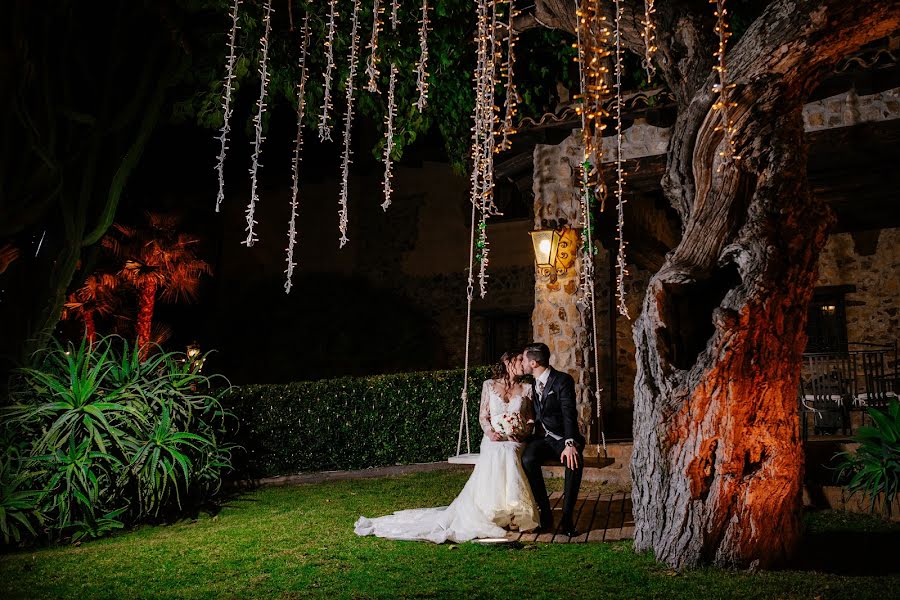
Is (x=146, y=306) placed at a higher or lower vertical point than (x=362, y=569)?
higher

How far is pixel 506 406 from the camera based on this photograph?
536cm

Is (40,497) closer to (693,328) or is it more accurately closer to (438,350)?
(693,328)

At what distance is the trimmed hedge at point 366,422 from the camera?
8.75 m

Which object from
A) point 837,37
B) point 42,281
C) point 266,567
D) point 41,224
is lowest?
point 266,567

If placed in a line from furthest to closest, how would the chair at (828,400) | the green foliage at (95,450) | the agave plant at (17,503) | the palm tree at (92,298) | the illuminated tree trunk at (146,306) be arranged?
1. the illuminated tree trunk at (146,306)
2. the palm tree at (92,298)
3. the chair at (828,400)
4. the green foliage at (95,450)
5. the agave plant at (17,503)

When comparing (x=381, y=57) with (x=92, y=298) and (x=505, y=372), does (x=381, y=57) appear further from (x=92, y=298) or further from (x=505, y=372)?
(x=92, y=298)

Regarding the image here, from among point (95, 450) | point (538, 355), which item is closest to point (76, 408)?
point (95, 450)

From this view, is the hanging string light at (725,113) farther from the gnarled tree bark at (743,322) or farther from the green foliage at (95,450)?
the green foliage at (95,450)

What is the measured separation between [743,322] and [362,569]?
8.97 feet

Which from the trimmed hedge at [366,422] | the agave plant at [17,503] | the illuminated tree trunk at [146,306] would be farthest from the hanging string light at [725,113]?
the illuminated tree trunk at [146,306]

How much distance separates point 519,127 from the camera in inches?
356

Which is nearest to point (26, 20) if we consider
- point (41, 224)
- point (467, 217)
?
point (41, 224)

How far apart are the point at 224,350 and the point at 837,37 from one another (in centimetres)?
1483

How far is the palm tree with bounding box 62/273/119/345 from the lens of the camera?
11.8m
